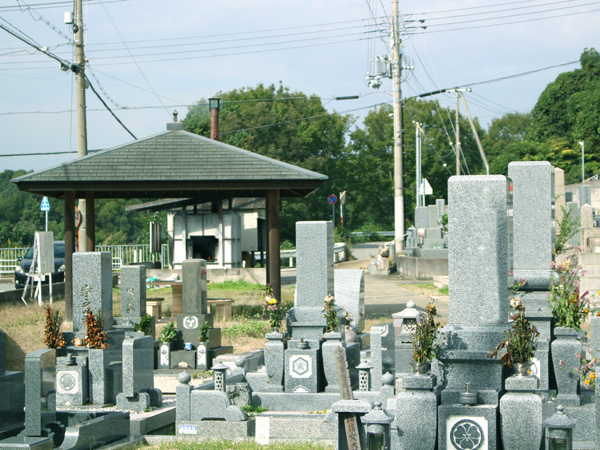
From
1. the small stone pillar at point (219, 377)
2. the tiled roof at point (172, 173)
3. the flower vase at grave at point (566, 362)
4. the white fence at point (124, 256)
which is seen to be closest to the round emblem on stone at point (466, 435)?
the flower vase at grave at point (566, 362)

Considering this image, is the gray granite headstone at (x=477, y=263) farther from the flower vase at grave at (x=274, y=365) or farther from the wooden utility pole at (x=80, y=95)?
the wooden utility pole at (x=80, y=95)

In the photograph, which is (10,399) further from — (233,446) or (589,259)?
(589,259)

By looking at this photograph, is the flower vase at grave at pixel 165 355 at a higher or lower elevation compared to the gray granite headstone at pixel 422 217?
lower

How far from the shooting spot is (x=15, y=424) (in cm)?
764

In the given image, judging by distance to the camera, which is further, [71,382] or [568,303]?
[71,382]

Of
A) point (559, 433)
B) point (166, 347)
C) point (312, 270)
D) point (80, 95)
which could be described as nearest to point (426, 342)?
point (559, 433)

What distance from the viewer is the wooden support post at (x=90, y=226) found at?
18688 millimetres

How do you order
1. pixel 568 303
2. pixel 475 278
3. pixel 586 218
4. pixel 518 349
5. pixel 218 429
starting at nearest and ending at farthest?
pixel 518 349
pixel 475 278
pixel 568 303
pixel 218 429
pixel 586 218

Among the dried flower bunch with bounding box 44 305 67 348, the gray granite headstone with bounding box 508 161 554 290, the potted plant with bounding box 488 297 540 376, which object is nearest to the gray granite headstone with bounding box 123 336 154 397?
the dried flower bunch with bounding box 44 305 67 348

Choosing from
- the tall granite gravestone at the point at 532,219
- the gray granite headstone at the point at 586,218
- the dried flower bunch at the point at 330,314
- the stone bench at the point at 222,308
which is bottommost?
the stone bench at the point at 222,308

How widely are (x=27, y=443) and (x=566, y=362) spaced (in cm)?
575

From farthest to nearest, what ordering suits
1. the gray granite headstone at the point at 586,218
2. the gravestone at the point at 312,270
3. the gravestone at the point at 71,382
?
the gray granite headstone at the point at 586,218 < the gravestone at the point at 312,270 < the gravestone at the point at 71,382

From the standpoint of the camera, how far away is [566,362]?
867cm

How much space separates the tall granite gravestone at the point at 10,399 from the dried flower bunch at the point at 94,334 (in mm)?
3495
